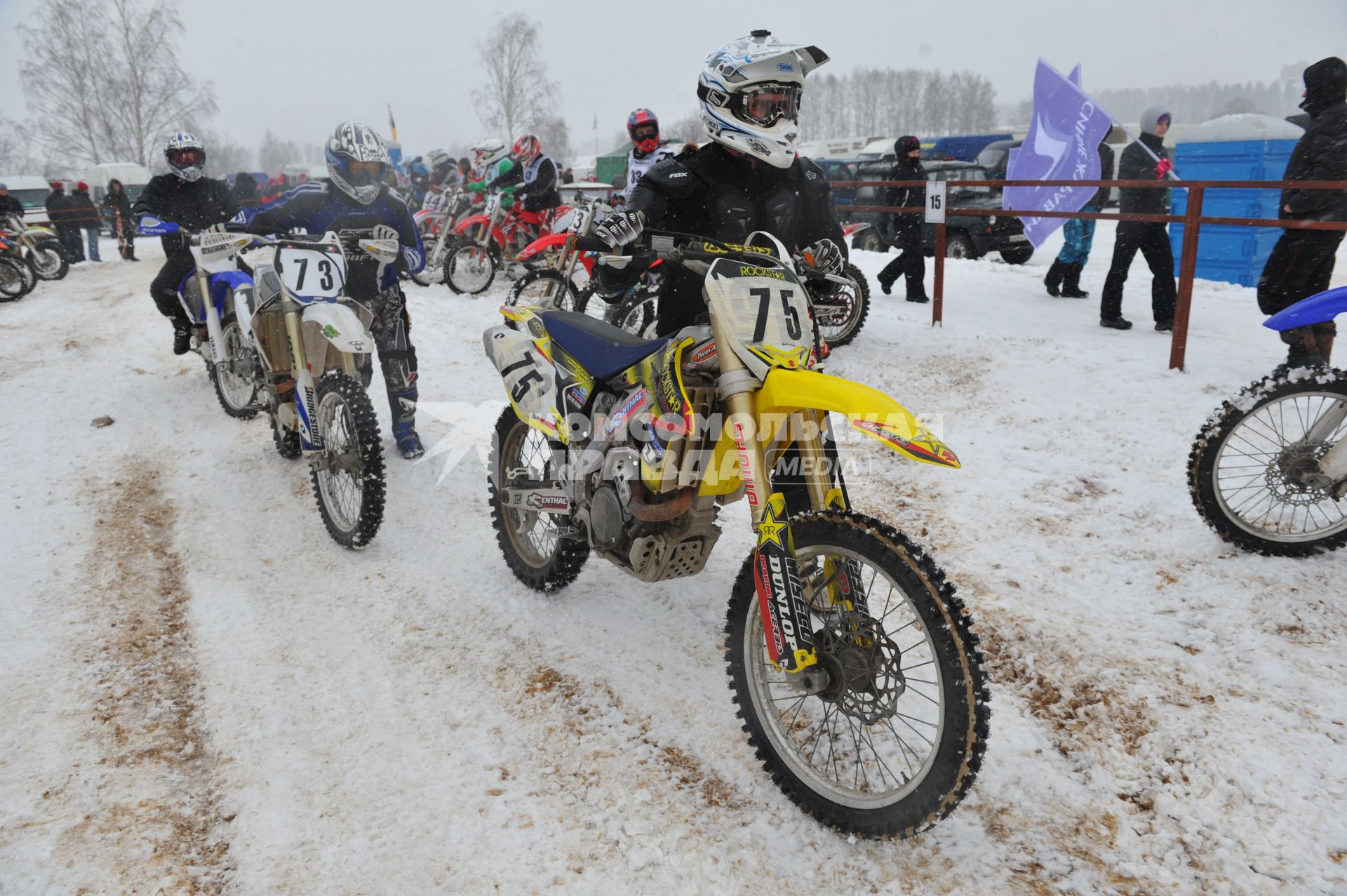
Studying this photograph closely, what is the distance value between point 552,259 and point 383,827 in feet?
27.7

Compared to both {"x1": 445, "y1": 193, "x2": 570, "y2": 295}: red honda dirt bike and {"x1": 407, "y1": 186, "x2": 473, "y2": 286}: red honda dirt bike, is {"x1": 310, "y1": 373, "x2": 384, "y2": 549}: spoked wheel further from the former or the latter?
{"x1": 445, "y1": 193, "x2": 570, "y2": 295}: red honda dirt bike

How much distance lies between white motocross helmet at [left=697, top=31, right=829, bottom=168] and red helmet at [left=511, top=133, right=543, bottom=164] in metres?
9.64

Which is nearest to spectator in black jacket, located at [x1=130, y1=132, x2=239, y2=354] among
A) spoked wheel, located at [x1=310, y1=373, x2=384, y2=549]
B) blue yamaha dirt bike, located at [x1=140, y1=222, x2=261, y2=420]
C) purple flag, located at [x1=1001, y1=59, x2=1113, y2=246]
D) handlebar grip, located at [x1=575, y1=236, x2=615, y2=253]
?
blue yamaha dirt bike, located at [x1=140, y1=222, x2=261, y2=420]

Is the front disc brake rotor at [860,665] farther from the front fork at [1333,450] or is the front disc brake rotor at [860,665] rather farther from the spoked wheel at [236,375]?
the spoked wheel at [236,375]

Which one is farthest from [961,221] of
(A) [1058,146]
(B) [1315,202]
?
(B) [1315,202]

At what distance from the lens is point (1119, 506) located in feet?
14.5

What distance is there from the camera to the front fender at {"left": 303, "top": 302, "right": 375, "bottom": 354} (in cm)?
446

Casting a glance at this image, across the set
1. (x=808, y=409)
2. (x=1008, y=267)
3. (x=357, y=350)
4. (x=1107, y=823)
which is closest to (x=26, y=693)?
(x=357, y=350)

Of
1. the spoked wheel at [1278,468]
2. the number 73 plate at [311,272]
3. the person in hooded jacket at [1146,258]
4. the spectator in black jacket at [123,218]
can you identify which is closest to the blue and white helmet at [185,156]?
the number 73 plate at [311,272]

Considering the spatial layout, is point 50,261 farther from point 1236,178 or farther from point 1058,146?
point 1236,178

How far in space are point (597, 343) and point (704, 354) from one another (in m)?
0.71

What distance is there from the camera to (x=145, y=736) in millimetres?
2932

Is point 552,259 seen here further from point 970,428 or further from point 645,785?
point 645,785

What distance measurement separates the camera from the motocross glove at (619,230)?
288cm
